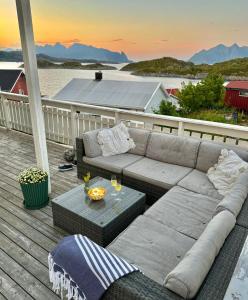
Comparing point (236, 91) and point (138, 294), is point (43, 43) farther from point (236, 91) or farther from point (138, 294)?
point (138, 294)

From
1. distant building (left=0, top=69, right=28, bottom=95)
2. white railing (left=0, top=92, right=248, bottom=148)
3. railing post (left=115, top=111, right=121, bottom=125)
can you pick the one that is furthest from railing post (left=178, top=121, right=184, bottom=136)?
distant building (left=0, top=69, right=28, bottom=95)

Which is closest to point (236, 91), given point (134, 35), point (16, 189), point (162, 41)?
point (162, 41)

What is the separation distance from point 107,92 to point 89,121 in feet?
11.4

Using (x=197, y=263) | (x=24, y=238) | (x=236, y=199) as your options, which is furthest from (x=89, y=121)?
(x=197, y=263)

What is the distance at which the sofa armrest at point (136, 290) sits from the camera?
1.02 meters

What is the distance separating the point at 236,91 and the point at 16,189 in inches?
175

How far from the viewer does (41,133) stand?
2889mm

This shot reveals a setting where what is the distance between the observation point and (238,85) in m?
4.55

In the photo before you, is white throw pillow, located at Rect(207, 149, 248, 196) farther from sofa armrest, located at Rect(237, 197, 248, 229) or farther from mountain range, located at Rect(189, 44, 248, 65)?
mountain range, located at Rect(189, 44, 248, 65)

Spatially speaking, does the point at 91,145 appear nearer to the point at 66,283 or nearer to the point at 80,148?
the point at 80,148

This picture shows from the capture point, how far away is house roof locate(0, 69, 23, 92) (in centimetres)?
812

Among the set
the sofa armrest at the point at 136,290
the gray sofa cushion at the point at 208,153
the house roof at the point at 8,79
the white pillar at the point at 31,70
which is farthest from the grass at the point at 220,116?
the house roof at the point at 8,79

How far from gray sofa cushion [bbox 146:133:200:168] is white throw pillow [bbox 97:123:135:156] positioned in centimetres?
35

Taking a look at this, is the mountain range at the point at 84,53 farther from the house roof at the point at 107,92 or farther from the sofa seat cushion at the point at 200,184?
the sofa seat cushion at the point at 200,184
